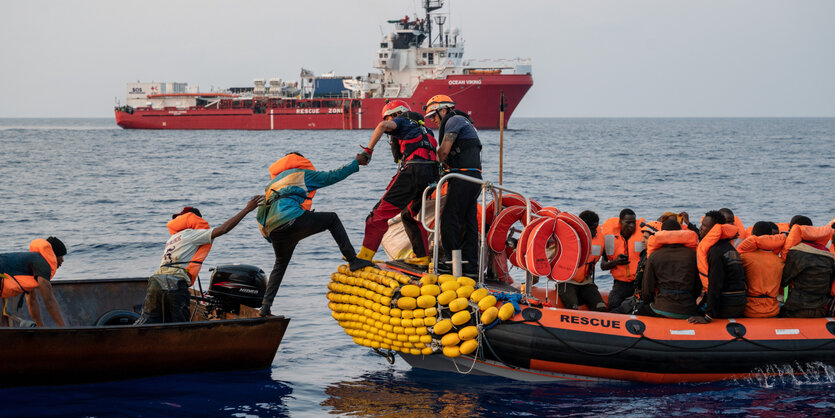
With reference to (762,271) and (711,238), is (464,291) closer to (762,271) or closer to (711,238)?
(711,238)

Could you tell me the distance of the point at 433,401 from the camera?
7.77 meters

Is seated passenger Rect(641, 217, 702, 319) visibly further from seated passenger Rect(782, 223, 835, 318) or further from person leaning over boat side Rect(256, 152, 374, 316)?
person leaning over boat side Rect(256, 152, 374, 316)

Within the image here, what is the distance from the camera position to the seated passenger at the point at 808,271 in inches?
304

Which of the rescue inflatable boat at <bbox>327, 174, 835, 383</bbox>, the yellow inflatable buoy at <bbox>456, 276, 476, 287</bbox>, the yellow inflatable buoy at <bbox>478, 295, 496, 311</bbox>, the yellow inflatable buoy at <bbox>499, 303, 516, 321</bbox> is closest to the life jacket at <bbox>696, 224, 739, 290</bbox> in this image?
the rescue inflatable boat at <bbox>327, 174, 835, 383</bbox>

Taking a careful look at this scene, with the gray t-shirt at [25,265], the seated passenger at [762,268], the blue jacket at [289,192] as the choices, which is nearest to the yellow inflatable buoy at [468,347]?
the blue jacket at [289,192]

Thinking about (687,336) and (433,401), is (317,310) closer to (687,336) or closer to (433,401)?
(433,401)

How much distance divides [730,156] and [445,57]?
27.6 metres

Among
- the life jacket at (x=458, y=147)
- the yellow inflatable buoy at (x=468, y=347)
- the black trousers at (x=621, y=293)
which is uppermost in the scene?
the life jacket at (x=458, y=147)

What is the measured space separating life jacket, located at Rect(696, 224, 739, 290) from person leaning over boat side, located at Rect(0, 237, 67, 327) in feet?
19.5

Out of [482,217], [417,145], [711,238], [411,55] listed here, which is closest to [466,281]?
[482,217]

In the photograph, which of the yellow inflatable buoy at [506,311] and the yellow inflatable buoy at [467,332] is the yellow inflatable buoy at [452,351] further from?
the yellow inflatable buoy at [506,311]

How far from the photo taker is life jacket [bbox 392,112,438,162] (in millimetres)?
8250

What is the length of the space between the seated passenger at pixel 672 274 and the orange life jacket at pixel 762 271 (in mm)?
487

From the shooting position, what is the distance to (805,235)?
7.76 meters
